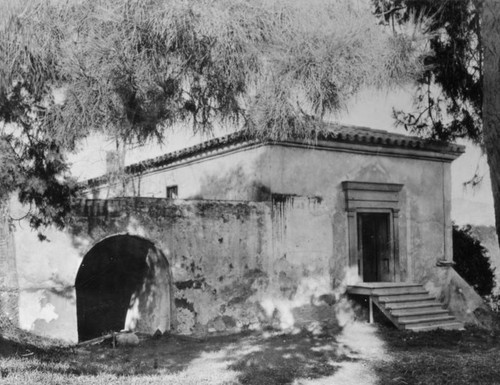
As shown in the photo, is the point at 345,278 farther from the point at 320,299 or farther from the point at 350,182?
the point at 350,182

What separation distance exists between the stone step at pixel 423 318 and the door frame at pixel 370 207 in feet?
4.53

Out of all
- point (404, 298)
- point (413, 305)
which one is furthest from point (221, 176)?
point (413, 305)

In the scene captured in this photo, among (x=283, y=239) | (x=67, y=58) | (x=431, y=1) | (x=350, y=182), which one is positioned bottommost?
(x=283, y=239)

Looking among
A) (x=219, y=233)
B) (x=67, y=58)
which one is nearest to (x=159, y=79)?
(x=67, y=58)

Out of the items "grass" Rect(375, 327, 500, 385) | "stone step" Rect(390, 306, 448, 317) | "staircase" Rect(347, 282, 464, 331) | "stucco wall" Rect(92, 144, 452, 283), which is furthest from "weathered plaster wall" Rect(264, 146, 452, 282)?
"grass" Rect(375, 327, 500, 385)

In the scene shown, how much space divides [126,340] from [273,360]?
267 cm

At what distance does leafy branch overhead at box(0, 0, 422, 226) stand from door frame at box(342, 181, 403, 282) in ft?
20.5

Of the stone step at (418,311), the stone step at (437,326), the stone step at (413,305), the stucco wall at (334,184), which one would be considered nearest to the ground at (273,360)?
the stone step at (437,326)

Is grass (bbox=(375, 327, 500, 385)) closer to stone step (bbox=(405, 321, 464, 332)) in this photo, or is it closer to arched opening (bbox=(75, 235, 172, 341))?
stone step (bbox=(405, 321, 464, 332))

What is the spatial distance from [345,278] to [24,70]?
8230 millimetres

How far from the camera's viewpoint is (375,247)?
528 inches

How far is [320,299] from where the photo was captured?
1173cm

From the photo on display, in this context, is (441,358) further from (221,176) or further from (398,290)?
(221,176)

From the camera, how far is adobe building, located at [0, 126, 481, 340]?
10031mm
